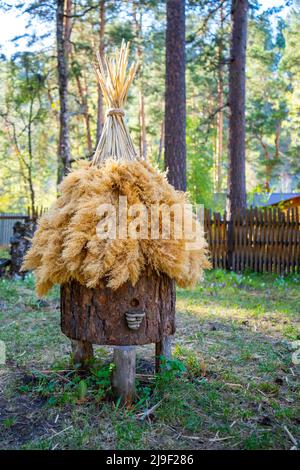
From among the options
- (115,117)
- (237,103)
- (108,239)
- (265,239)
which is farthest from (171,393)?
(237,103)

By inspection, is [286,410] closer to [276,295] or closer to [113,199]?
[113,199]

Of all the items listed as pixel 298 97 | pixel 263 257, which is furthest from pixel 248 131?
pixel 263 257

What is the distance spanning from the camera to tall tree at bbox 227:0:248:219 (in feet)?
32.1

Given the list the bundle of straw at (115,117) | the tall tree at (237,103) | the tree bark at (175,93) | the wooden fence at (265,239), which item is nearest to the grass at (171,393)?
the bundle of straw at (115,117)

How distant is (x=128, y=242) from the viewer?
2.66 metres

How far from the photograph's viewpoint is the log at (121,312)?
9.00ft

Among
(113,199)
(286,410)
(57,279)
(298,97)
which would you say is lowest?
(286,410)

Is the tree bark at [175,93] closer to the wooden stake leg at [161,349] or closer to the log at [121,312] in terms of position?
the wooden stake leg at [161,349]

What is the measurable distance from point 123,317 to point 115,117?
145cm

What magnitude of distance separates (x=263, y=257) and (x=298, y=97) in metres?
13.2

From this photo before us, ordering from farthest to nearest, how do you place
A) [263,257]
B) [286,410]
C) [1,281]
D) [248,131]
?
[248,131] < [263,257] < [1,281] < [286,410]

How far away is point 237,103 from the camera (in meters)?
9.86

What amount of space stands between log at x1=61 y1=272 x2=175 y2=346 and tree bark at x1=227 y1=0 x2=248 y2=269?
710cm

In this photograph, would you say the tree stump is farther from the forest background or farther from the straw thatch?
the forest background
